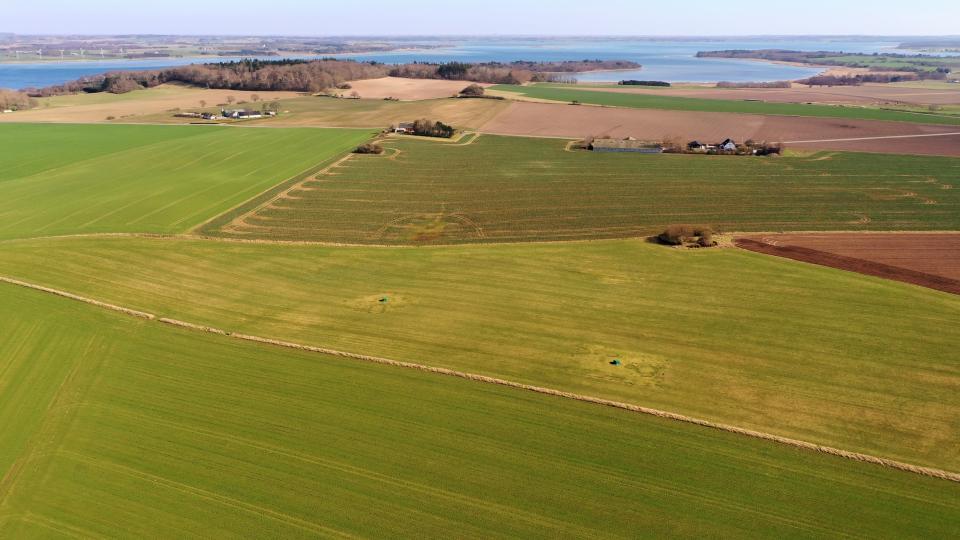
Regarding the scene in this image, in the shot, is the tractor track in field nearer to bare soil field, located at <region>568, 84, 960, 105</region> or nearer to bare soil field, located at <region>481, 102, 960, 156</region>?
bare soil field, located at <region>481, 102, 960, 156</region>

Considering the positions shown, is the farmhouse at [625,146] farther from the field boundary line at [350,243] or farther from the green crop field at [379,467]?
the green crop field at [379,467]

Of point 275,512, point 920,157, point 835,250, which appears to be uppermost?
point 920,157

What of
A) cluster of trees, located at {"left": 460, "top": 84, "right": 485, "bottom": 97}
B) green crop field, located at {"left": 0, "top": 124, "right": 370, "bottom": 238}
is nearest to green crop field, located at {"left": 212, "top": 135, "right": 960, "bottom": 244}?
green crop field, located at {"left": 0, "top": 124, "right": 370, "bottom": 238}

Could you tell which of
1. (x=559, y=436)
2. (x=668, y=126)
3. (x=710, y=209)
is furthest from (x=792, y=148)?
(x=559, y=436)

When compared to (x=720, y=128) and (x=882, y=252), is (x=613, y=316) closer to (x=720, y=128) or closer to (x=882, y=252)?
(x=882, y=252)

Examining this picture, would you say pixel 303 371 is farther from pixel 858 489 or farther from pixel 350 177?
pixel 350 177

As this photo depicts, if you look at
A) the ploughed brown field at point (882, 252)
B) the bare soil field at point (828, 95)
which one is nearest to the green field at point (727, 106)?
the bare soil field at point (828, 95)
